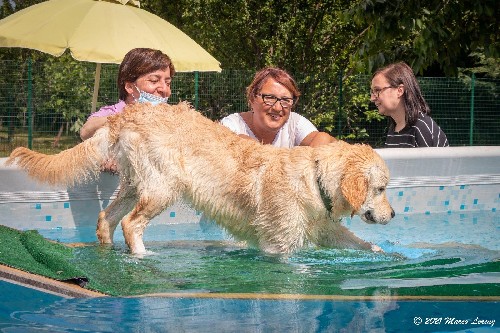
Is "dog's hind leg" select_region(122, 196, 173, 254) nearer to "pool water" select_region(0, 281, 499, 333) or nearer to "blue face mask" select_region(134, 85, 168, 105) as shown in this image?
"blue face mask" select_region(134, 85, 168, 105)

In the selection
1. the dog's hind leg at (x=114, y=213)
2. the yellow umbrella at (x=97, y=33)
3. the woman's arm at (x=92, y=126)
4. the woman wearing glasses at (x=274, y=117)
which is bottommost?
the dog's hind leg at (x=114, y=213)

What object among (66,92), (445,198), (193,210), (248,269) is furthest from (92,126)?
(66,92)

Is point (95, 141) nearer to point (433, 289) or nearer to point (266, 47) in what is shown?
point (433, 289)

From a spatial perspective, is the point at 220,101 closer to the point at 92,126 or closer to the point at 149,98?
the point at 149,98

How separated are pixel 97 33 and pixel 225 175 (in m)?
5.43

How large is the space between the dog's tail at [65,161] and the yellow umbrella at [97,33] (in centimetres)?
422

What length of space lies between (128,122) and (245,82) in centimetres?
1137

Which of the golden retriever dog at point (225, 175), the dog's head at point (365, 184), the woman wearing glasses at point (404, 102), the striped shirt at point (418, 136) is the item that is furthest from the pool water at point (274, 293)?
the striped shirt at point (418, 136)

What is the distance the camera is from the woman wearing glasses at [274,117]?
22.3 feet

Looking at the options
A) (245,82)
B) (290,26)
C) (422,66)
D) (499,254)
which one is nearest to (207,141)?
(499,254)

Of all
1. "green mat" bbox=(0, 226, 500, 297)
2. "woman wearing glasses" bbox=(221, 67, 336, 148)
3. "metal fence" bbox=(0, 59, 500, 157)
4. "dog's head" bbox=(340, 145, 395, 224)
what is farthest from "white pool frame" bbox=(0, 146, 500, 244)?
"metal fence" bbox=(0, 59, 500, 157)

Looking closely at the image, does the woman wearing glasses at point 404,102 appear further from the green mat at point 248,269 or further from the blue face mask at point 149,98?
the blue face mask at point 149,98

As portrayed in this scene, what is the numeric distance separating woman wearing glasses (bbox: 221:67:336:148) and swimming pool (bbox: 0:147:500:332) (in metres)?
1.01

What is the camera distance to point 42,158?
627cm
